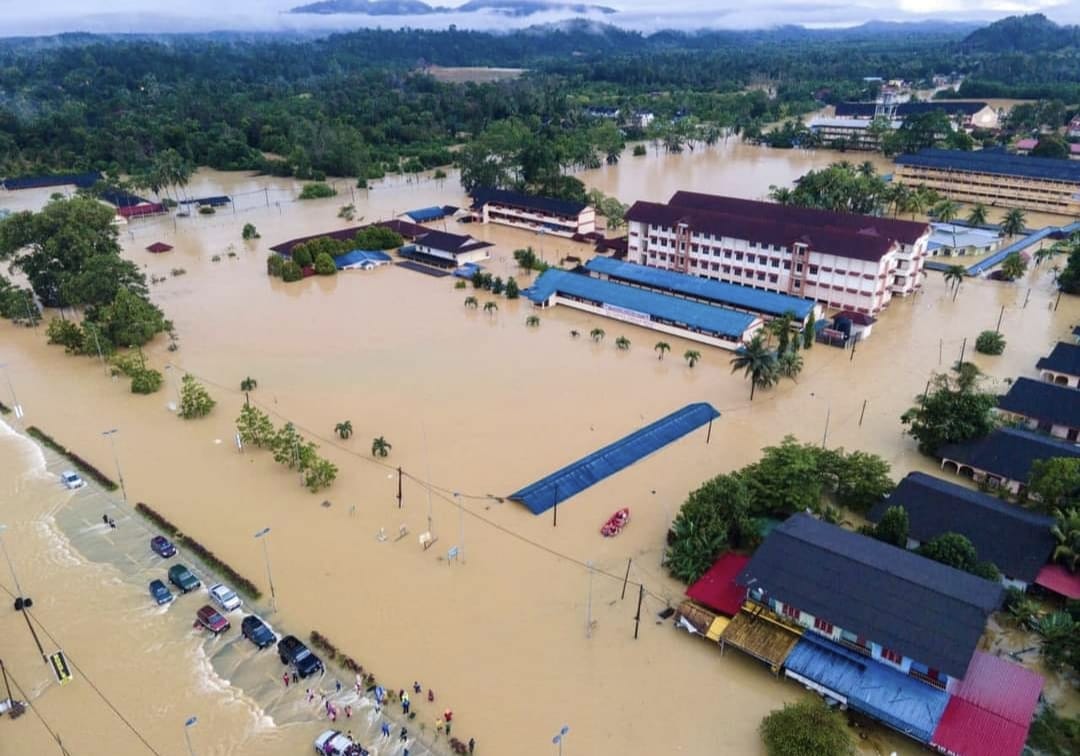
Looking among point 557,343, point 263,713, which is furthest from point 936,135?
point 263,713

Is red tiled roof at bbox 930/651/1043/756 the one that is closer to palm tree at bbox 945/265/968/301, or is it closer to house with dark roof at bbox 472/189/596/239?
palm tree at bbox 945/265/968/301

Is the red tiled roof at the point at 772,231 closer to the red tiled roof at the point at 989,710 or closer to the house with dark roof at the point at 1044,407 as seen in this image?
the house with dark roof at the point at 1044,407

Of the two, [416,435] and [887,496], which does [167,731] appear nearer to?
[416,435]

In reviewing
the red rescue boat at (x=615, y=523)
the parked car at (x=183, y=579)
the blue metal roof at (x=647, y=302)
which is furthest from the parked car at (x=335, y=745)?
the blue metal roof at (x=647, y=302)

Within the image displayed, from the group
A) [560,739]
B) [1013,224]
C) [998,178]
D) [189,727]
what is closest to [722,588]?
[560,739]

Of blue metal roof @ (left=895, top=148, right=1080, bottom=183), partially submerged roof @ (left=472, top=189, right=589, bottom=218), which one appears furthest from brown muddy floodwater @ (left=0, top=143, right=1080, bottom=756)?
blue metal roof @ (left=895, top=148, right=1080, bottom=183)

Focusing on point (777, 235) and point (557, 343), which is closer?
point (557, 343)
